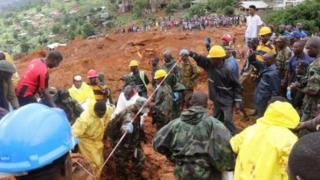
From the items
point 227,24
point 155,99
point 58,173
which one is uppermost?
point 58,173

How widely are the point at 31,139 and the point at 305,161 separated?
104cm

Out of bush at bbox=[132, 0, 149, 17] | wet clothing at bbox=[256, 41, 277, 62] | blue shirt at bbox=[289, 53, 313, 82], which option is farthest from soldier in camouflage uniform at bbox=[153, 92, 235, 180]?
bush at bbox=[132, 0, 149, 17]

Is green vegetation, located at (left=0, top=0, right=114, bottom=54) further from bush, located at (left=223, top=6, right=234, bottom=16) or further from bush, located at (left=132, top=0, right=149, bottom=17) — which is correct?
bush, located at (left=223, top=6, right=234, bottom=16)

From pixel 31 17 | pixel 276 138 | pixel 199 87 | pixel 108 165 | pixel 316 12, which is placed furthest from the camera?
pixel 31 17

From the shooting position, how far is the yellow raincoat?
3998 mm

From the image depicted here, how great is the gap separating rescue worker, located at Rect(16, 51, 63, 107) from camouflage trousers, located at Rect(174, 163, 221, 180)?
7.99 ft

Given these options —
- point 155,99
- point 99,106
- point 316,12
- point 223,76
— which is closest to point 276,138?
point 99,106

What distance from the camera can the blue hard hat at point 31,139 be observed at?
5.96 feet

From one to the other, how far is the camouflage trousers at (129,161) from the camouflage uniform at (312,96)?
2.21 m

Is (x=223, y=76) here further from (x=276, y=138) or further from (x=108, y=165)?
(x=276, y=138)

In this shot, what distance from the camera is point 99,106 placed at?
6484 millimetres

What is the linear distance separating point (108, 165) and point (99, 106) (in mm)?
1187

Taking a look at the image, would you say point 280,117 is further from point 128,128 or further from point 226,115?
point 226,115

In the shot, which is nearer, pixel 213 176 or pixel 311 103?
pixel 213 176
